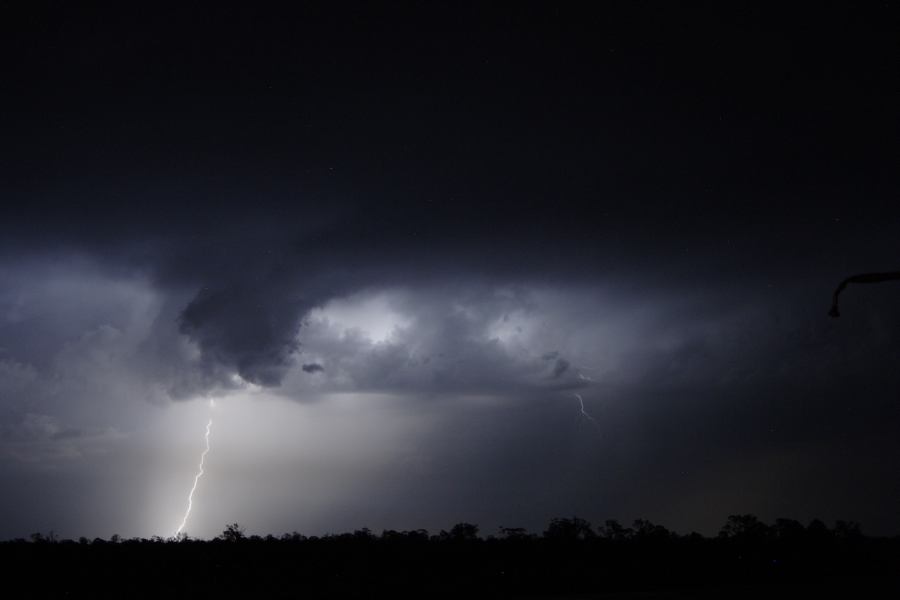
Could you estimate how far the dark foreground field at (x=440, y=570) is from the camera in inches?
1576

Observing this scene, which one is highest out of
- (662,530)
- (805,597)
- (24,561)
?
(662,530)

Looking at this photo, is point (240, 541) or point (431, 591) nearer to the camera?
point (431, 591)

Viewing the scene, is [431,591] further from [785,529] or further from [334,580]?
[785,529]

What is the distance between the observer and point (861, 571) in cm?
5438

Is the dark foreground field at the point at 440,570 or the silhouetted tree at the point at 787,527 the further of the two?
the silhouetted tree at the point at 787,527

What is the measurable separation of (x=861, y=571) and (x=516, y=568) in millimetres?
23272

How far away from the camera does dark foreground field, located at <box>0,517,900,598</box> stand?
40031 millimetres

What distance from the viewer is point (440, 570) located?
174ft

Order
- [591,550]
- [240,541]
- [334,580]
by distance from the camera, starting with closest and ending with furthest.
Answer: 1. [334,580]
2. [591,550]
3. [240,541]

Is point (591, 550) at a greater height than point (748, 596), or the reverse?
point (591, 550)

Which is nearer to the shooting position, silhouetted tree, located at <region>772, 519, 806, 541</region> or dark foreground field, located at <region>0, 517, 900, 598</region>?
dark foreground field, located at <region>0, 517, 900, 598</region>

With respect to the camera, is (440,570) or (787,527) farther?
(787,527)

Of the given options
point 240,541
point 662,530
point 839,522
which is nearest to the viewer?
point 240,541

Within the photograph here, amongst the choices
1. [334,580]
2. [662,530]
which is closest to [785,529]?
[662,530]
